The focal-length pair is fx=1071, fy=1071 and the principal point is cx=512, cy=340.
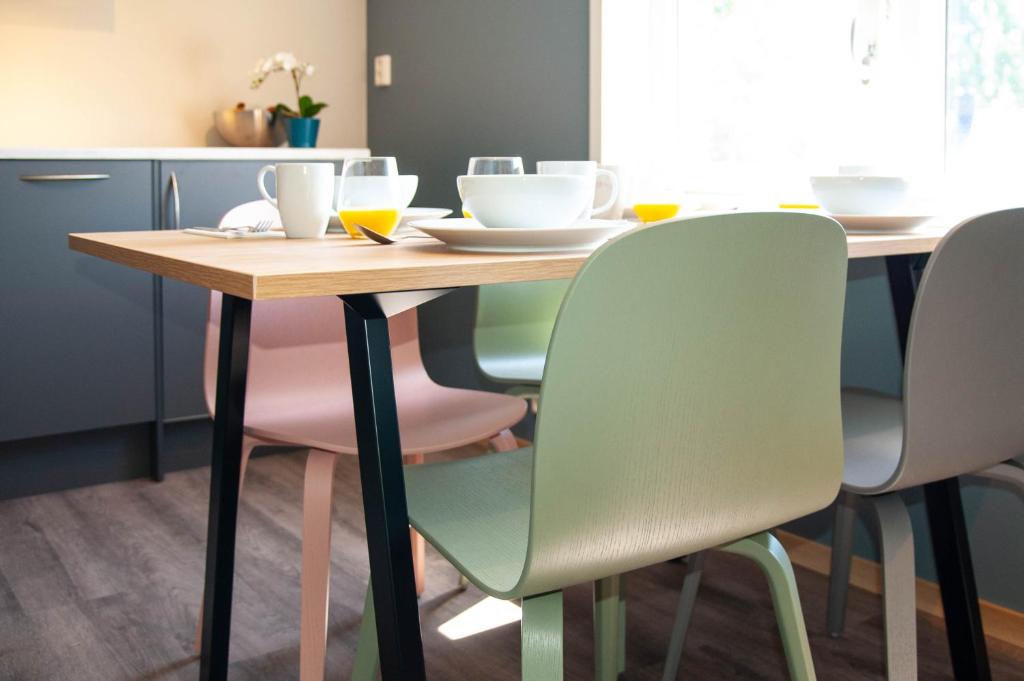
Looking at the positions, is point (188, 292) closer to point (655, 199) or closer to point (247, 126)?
point (247, 126)

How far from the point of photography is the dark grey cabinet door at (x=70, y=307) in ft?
8.95

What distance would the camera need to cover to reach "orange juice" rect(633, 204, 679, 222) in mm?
1491

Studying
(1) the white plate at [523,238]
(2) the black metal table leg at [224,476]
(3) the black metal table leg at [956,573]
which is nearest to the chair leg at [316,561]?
(2) the black metal table leg at [224,476]

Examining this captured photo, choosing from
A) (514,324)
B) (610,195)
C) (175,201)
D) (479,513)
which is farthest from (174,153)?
(479,513)

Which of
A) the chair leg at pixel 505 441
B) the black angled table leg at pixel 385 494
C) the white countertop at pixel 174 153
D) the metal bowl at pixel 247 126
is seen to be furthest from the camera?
the metal bowl at pixel 247 126

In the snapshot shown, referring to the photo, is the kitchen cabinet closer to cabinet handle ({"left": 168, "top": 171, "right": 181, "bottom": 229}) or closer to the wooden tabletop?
cabinet handle ({"left": 168, "top": 171, "right": 181, "bottom": 229})

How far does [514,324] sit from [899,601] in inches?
43.3

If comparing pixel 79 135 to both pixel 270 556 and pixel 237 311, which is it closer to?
pixel 270 556

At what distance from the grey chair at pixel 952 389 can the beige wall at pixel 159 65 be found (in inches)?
103

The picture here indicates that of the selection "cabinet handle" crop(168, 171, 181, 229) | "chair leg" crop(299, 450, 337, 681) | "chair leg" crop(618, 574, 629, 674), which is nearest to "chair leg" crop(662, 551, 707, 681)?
"chair leg" crop(618, 574, 629, 674)

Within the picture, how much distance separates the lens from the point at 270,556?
2418 millimetres

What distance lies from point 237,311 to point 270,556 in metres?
1.05

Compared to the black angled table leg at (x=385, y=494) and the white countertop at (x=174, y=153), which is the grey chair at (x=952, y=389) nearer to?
the black angled table leg at (x=385, y=494)

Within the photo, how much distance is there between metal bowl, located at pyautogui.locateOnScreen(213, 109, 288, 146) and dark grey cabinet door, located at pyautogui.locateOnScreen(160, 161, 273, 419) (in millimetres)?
286
